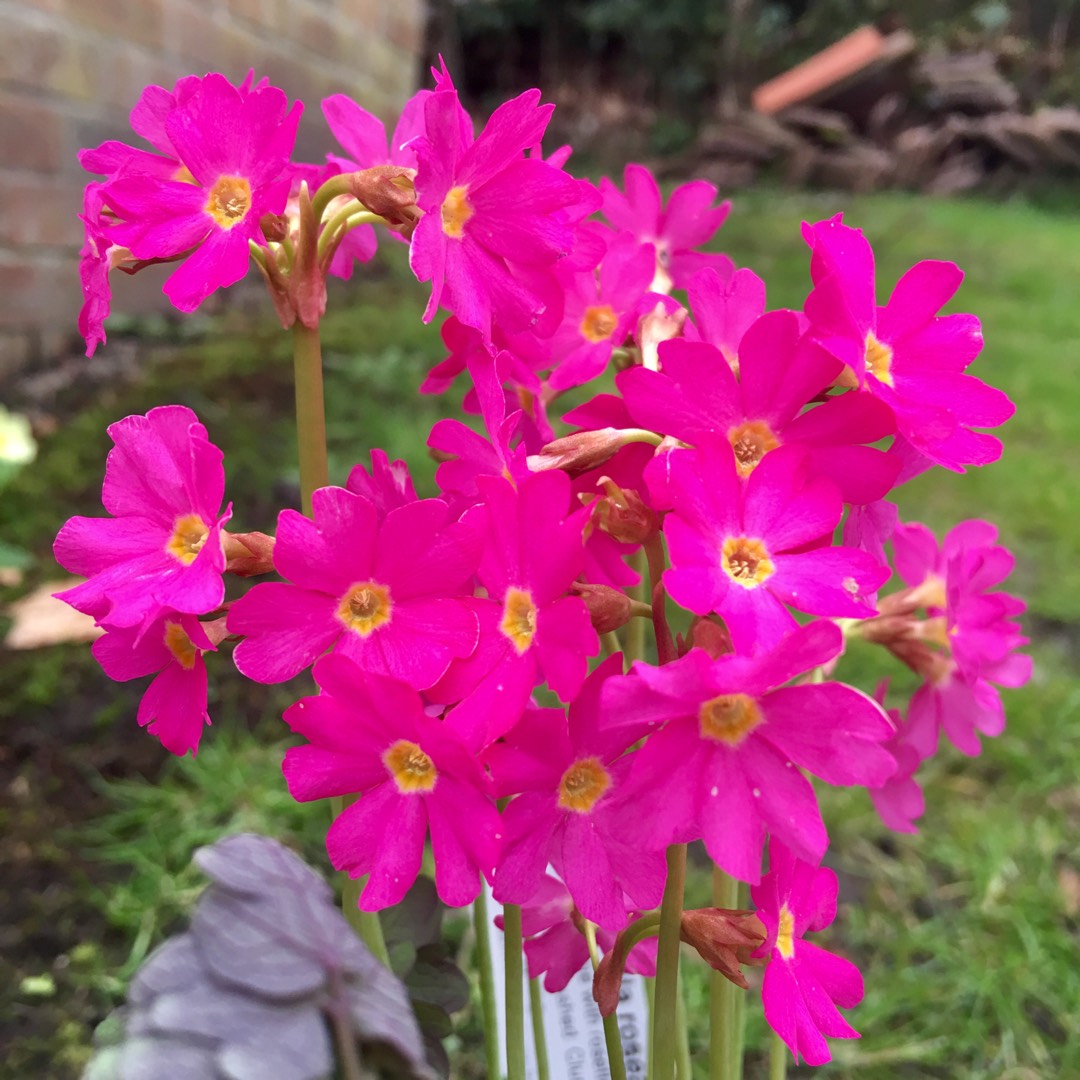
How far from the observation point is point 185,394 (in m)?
2.27

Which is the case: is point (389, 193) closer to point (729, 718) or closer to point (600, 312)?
point (600, 312)

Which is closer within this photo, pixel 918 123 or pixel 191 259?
pixel 191 259

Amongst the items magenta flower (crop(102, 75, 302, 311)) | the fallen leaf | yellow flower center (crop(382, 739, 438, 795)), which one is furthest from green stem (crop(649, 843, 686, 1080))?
the fallen leaf

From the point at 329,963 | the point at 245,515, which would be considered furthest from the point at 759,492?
the point at 245,515

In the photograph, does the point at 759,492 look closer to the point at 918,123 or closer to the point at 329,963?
the point at 329,963

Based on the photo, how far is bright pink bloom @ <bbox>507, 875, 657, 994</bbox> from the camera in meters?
0.63

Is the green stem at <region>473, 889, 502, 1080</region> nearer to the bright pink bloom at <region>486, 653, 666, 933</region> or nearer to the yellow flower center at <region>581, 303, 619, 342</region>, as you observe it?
the bright pink bloom at <region>486, 653, 666, 933</region>

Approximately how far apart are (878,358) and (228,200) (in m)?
0.32

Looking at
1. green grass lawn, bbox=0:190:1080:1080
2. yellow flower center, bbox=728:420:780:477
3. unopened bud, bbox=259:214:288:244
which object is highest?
unopened bud, bbox=259:214:288:244

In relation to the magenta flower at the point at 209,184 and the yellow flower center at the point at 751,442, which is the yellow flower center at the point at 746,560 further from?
the magenta flower at the point at 209,184

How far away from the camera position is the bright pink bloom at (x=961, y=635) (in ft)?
2.13

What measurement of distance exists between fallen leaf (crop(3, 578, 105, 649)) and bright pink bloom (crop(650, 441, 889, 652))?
1.27 meters

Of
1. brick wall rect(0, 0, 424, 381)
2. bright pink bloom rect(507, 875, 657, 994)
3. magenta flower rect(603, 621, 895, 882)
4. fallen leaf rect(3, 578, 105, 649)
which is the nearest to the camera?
magenta flower rect(603, 621, 895, 882)

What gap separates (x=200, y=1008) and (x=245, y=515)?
61.3 inches
